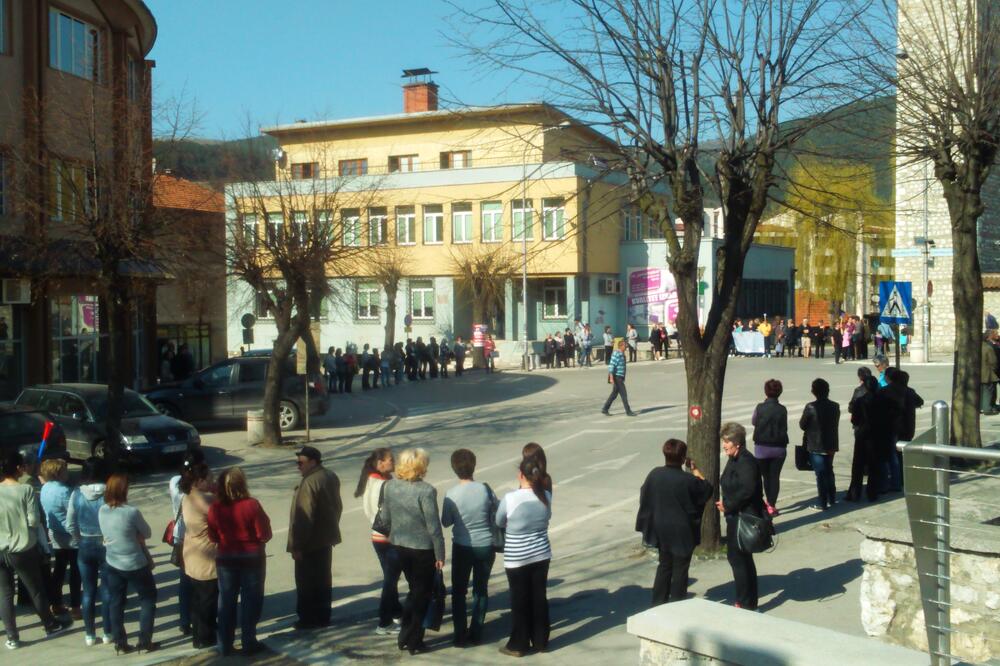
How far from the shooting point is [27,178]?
56.0 ft

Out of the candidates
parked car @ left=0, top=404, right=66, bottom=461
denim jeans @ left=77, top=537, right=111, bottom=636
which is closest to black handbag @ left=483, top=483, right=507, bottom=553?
denim jeans @ left=77, top=537, right=111, bottom=636

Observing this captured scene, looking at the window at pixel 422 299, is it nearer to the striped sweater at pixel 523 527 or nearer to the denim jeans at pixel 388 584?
the denim jeans at pixel 388 584

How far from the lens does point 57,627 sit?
30.0 ft

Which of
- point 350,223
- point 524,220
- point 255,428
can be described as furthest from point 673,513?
point 350,223

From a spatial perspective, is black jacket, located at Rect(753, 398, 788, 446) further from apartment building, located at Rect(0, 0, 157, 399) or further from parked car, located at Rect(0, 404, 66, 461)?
parked car, located at Rect(0, 404, 66, 461)

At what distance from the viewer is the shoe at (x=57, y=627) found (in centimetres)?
901

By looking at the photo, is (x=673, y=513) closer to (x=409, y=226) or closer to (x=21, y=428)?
(x=21, y=428)

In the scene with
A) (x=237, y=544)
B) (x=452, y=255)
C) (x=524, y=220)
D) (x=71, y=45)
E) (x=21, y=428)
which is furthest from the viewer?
(x=452, y=255)

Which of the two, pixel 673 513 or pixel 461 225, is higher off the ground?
pixel 461 225

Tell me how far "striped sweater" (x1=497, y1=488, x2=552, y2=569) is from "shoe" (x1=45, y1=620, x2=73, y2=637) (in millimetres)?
4213

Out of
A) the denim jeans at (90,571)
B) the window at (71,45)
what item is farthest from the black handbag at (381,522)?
the window at (71,45)

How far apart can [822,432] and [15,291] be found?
17012 mm

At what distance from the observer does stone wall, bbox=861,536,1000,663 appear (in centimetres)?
631

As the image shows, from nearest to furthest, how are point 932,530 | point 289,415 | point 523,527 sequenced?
point 932,530 < point 523,527 < point 289,415
